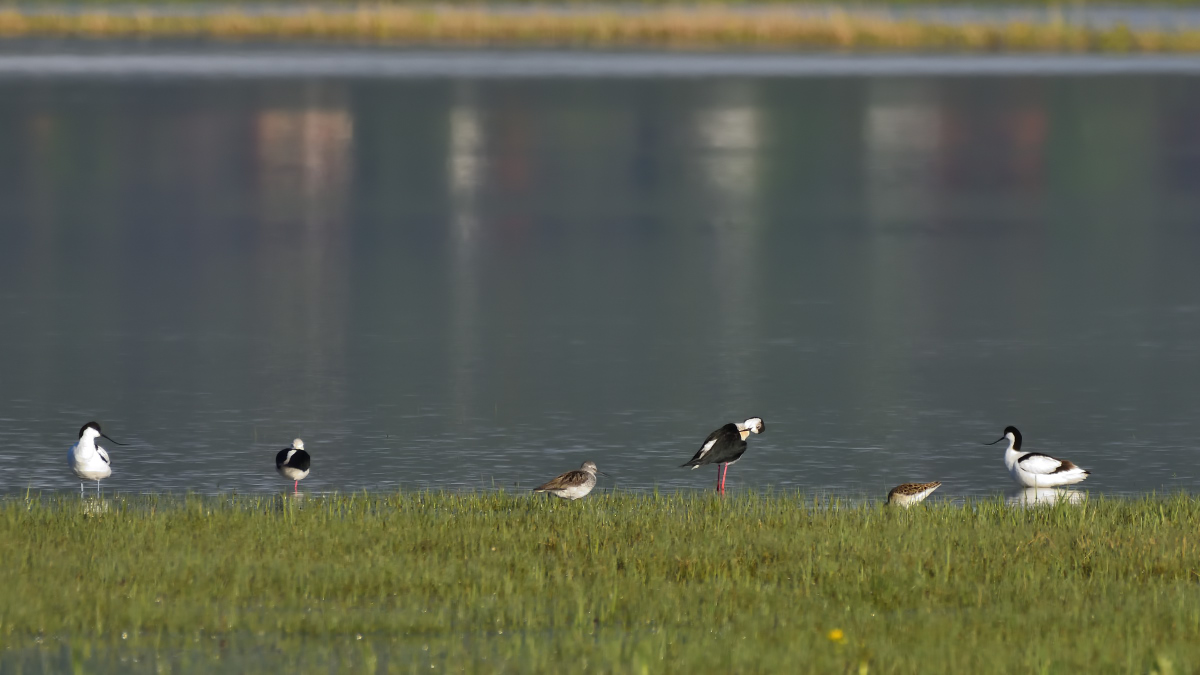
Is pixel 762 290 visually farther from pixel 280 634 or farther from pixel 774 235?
pixel 280 634

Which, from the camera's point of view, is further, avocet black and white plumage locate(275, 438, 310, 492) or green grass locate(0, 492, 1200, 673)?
avocet black and white plumage locate(275, 438, 310, 492)

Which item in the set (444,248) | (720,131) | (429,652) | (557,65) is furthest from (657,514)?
(557,65)

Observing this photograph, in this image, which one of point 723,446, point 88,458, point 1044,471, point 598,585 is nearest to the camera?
point 598,585

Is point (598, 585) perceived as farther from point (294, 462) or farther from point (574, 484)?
point (294, 462)

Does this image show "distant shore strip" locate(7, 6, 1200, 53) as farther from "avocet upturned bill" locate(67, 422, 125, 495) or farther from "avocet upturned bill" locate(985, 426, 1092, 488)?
"avocet upturned bill" locate(67, 422, 125, 495)

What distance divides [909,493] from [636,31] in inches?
2742

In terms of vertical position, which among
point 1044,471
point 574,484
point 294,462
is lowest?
point 1044,471

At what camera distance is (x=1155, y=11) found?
109 metres

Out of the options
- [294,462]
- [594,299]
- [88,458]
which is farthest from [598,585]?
[594,299]

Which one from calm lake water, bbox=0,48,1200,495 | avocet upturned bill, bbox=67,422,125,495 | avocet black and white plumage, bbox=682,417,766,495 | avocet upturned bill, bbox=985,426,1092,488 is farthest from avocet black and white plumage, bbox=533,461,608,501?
avocet upturned bill, bbox=985,426,1092,488

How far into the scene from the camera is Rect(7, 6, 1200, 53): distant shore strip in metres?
80.4

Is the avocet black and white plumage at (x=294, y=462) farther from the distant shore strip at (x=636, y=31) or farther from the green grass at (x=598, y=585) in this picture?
the distant shore strip at (x=636, y=31)

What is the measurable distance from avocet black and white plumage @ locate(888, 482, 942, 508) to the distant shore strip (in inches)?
2623

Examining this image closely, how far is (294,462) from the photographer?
13781mm
